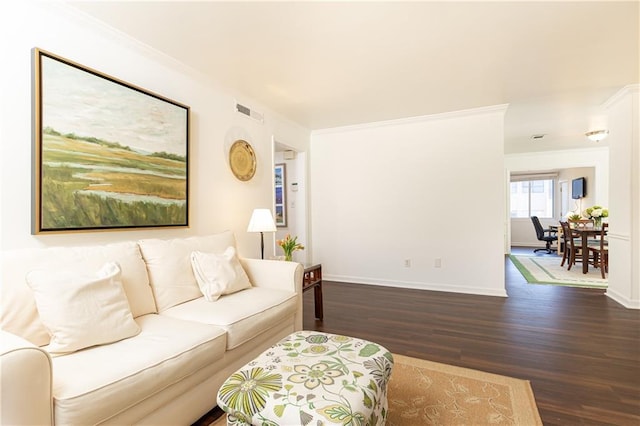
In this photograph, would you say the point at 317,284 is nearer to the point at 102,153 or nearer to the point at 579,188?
the point at 102,153

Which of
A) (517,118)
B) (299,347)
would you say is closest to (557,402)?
(299,347)

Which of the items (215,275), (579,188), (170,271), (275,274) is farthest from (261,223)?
(579,188)

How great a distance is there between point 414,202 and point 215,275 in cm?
315

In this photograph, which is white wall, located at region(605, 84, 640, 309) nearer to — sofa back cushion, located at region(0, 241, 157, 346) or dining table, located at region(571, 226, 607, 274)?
dining table, located at region(571, 226, 607, 274)

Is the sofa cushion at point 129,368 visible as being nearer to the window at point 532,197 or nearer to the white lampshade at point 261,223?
the white lampshade at point 261,223

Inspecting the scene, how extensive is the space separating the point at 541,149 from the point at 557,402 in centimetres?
691

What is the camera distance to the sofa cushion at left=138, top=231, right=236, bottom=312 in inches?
81.9

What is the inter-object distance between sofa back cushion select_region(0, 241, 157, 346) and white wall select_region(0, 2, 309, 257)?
314 mm

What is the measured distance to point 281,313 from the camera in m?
2.25

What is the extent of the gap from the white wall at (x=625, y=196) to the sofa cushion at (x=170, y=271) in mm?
4581

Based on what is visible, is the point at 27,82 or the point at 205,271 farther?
the point at 205,271

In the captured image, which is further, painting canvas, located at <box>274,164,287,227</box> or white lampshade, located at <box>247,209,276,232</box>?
painting canvas, located at <box>274,164,287,227</box>

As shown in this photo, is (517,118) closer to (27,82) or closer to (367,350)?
(367,350)

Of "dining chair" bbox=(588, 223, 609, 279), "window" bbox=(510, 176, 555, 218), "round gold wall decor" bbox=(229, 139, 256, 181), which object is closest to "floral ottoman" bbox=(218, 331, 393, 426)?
"round gold wall decor" bbox=(229, 139, 256, 181)
